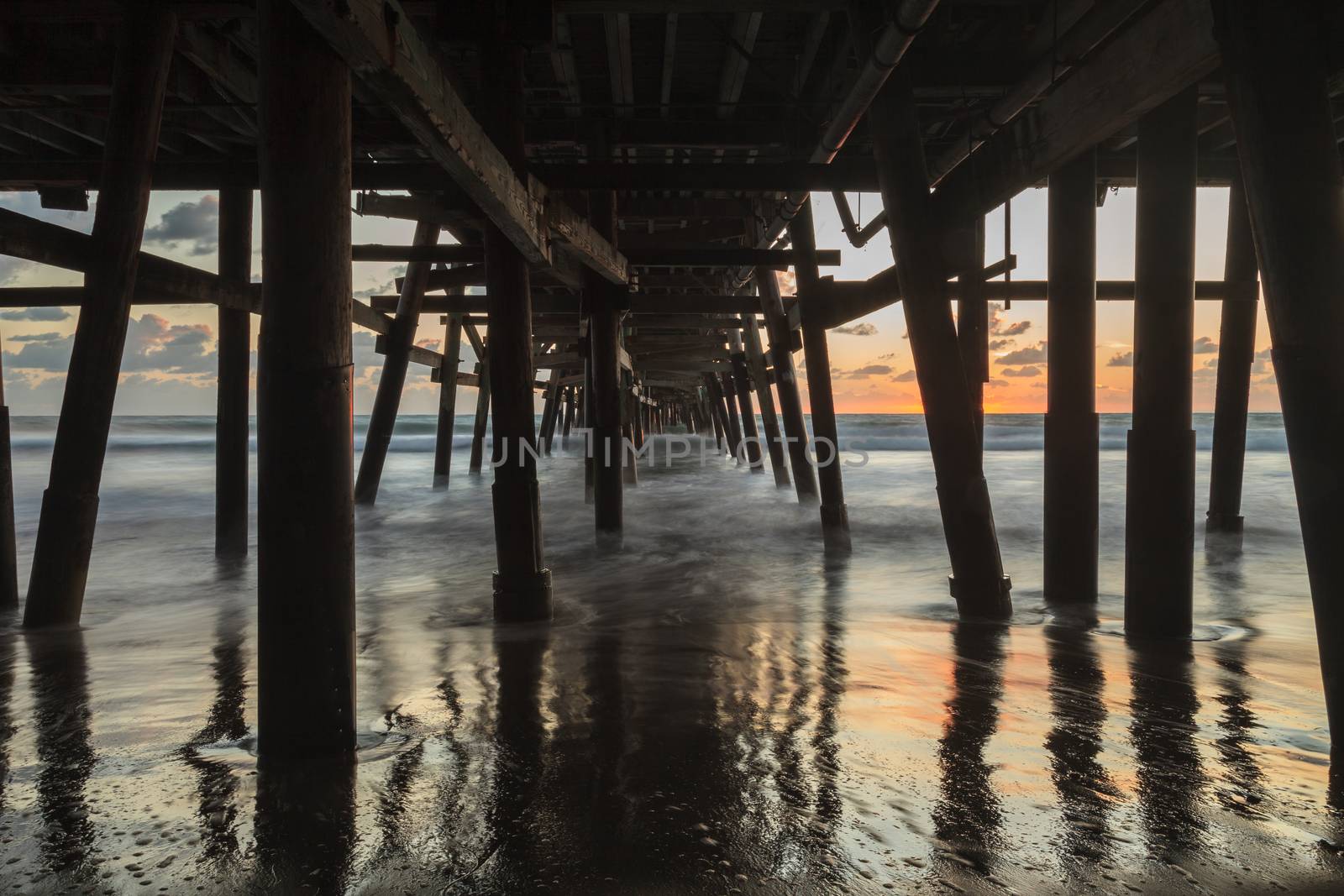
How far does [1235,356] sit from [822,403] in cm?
345

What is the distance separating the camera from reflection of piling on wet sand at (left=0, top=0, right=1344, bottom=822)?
199 centimetres

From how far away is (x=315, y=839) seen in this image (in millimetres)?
1642

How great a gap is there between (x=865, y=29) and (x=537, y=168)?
1728 millimetres

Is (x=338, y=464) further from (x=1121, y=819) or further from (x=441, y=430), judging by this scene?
(x=441, y=430)

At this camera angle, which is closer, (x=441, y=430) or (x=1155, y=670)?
(x=1155, y=670)

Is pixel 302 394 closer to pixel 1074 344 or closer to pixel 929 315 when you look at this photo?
pixel 929 315

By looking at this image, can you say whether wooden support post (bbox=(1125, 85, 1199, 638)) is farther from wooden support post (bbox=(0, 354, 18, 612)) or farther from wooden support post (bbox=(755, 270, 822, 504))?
wooden support post (bbox=(0, 354, 18, 612))

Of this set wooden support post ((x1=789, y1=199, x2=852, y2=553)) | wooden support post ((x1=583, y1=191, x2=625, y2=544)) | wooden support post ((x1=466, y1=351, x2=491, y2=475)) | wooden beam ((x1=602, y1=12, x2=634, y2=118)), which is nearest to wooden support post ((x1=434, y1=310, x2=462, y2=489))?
wooden support post ((x1=466, y1=351, x2=491, y2=475))

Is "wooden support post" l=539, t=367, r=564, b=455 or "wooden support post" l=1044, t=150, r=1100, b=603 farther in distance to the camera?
"wooden support post" l=539, t=367, r=564, b=455

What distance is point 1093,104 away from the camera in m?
2.99

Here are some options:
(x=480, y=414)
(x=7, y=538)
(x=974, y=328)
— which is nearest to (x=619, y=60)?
(x=974, y=328)

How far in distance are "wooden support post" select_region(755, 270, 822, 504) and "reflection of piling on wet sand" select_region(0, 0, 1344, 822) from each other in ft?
2.90

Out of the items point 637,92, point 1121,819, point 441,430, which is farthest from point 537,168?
point 441,430

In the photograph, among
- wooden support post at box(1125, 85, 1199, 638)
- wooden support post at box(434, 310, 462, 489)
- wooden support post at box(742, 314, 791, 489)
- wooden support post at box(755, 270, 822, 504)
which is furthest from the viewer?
wooden support post at box(434, 310, 462, 489)
